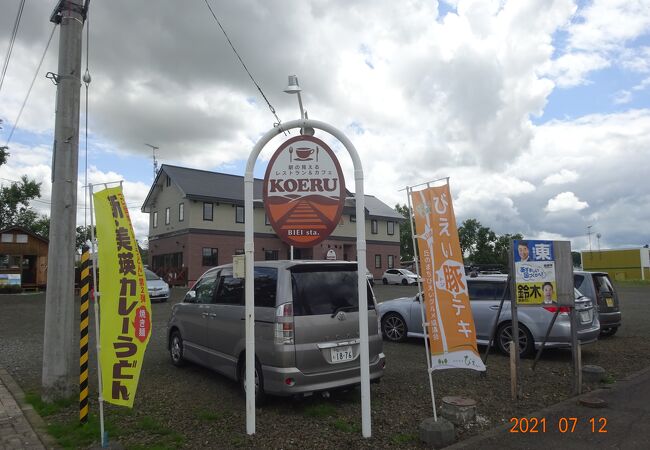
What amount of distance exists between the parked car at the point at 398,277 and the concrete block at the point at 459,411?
31.3m

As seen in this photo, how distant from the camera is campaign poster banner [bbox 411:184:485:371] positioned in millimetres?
5242

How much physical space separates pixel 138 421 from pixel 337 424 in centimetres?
221

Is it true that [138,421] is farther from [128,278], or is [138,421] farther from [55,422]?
[128,278]

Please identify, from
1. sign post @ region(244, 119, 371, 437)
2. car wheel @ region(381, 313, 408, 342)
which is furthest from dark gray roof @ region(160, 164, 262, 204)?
sign post @ region(244, 119, 371, 437)

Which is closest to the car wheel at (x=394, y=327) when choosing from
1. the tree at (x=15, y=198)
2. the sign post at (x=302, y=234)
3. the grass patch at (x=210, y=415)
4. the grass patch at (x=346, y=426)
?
the grass patch at (x=346, y=426)

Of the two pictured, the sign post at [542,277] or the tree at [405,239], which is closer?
the sign post at [542,277]

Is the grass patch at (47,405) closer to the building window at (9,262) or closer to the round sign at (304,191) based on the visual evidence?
the round sign at (304,191)

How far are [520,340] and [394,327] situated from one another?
264 centimetres

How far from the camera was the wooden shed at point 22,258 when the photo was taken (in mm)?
25923

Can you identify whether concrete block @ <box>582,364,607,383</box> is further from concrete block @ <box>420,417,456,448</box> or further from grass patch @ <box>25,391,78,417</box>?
grass patch @ <box>25,391,78,417</box>

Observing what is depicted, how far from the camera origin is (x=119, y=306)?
15.0 feet

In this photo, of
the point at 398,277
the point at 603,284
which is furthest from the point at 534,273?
the point at 398,277

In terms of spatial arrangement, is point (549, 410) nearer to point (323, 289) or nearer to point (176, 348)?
point (323, 289)

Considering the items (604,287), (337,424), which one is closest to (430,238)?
(337,424)
